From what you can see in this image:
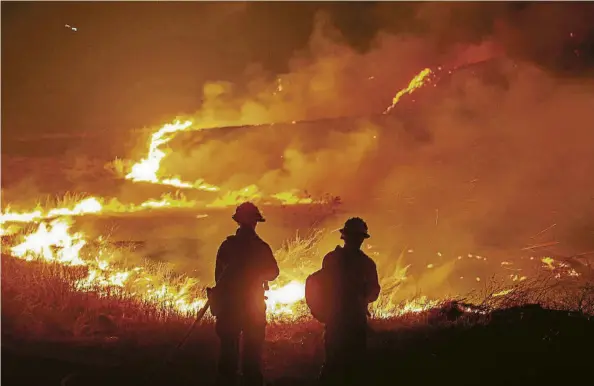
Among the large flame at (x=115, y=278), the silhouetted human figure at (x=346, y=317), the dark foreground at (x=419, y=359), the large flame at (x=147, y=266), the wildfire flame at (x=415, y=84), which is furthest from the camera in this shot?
the wildfire flame at (x=415, y=84)

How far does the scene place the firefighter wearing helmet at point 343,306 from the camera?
18.7ft

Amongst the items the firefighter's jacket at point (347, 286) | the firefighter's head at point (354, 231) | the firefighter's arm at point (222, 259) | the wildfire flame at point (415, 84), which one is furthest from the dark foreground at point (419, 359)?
the wildfire flame at point (415, 84)

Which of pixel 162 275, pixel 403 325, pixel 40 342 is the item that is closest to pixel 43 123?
pixel 162 275

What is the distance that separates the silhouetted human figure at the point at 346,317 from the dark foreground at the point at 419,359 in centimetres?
157

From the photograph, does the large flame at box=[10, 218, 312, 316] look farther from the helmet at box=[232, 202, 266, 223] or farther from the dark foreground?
the helmet at box=[232, 202, 266, 223]

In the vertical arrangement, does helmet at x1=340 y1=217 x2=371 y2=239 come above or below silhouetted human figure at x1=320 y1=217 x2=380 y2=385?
above

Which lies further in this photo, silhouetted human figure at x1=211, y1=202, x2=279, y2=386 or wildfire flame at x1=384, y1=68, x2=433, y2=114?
wildfire flame at x1=384, y1=68, x2=433, y2=114

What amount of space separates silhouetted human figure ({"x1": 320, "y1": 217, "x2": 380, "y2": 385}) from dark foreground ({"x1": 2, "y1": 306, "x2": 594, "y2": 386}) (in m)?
1.57

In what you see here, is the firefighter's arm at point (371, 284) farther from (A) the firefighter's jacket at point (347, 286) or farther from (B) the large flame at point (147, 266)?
(B) the large flame at point (147, 266)

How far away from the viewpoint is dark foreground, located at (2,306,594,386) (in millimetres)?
6895

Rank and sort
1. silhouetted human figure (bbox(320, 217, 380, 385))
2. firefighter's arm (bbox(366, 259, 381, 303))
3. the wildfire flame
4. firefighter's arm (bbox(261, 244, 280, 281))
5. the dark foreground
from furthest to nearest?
1. the wildfire flame
2. the dark foreground
3. firefighter's arm (bbox(261, 244, 280, 281))
4. firefighter's arm (bbox(366, 259, 381, 303))
5. silhouetted human figure (bbox(320, 217, 380, 385))


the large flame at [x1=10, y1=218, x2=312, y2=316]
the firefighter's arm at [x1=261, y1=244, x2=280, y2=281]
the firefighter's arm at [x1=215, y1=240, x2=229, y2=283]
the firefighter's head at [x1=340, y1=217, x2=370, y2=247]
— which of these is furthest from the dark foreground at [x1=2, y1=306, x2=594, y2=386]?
the firefighter's head at [x1=340, y1=217, x2=370, y2=247]

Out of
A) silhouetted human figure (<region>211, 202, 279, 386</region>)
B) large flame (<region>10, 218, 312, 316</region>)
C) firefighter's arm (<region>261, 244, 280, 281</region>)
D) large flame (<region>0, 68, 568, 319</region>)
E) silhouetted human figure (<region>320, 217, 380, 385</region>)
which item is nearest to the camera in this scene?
silhouetted human figure (<region>320, 217, 380, 385</region>)

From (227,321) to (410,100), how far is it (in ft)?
49.4
